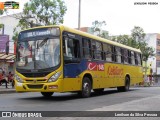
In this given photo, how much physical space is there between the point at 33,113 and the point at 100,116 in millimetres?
1975

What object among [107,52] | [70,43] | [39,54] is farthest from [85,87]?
[107,52]

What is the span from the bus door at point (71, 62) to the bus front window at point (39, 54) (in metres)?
0.42

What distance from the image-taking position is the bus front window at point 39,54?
14805 millimetres

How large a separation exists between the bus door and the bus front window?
0.42 metres

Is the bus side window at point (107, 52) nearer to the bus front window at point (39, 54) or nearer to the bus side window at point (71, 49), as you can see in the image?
the bus side window at point (71, 49)

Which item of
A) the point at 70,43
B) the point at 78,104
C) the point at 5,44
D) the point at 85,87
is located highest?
the point at 5,44

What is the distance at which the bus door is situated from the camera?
49.5 ft

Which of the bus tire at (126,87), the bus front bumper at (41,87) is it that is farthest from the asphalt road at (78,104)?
the bus tire at (126,87)

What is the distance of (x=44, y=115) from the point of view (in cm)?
1030

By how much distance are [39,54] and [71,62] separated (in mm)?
1453

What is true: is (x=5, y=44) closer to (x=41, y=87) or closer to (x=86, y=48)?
(x=86, y=48)

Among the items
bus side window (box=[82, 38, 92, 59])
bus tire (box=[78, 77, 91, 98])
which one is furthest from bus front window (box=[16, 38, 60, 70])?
bus tire (box=[78, 77, 91, 98])

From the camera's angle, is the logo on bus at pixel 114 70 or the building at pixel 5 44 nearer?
the logo on bus at pixel 114 70

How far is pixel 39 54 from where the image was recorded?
49.4ft
